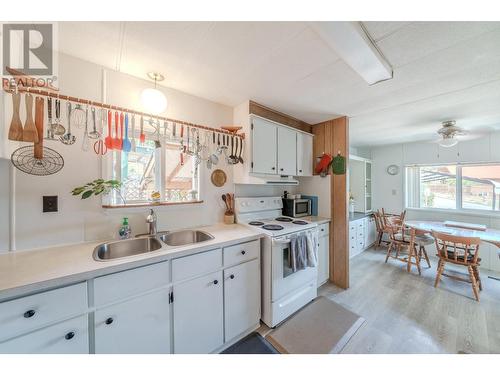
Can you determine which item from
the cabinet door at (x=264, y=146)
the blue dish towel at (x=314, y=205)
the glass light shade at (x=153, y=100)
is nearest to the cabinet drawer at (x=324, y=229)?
the blue dish towel at (x=314, y=205)

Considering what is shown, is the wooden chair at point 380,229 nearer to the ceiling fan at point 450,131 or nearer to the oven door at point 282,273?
the ceiling fan at point 450,131

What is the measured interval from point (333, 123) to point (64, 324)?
123 inches

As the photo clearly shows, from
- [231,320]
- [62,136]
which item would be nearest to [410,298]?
[231,320]

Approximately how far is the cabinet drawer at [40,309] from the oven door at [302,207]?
2204mm

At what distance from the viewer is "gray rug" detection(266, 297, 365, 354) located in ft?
5.00

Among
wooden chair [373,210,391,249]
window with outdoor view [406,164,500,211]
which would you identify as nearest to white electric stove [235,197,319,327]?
wooden chair [373,210,391,249]

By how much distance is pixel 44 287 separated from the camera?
0.85m

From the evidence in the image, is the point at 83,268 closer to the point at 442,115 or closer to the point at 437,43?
the point at 437,43

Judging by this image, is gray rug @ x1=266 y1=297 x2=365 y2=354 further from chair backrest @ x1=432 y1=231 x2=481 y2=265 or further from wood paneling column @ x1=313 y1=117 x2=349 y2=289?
chair backrest @ x1=432 y1=231 x2=481 y2=265

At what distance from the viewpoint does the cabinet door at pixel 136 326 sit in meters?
1.00

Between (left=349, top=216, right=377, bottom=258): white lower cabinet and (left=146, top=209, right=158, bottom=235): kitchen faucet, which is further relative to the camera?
(left=349, top=216, right=377, bottom=258): white lower cabinet

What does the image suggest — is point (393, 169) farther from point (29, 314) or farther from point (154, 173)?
point (29, 314)

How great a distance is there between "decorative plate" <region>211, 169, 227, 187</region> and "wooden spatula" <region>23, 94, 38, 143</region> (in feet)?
4.30

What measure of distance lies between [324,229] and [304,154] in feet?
3.58
